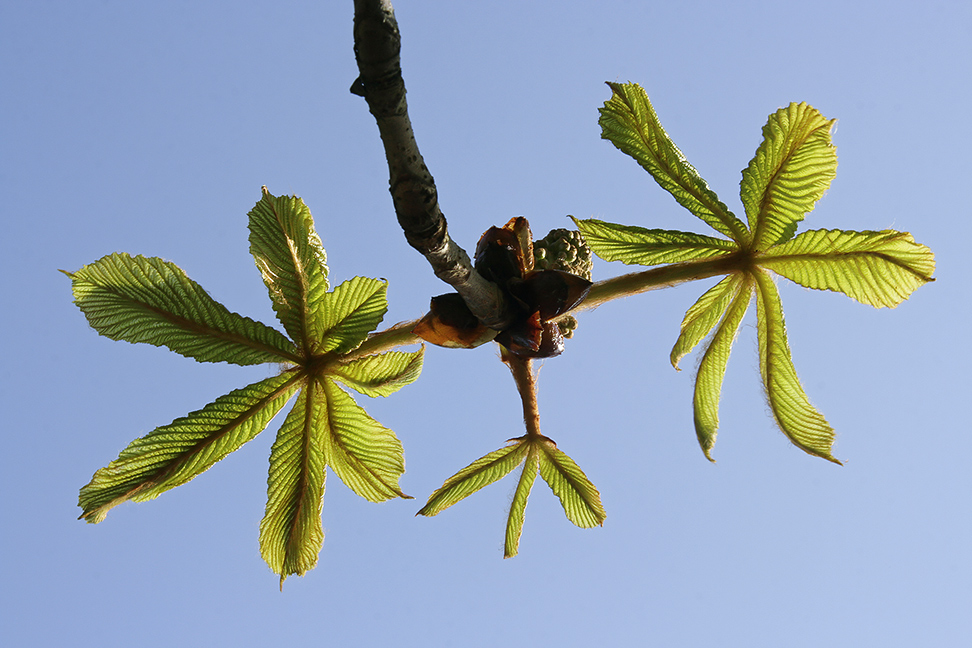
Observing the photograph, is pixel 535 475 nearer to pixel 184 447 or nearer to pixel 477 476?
→ pixel 477 476

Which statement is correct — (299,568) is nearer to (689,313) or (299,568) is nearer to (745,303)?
(689,313)

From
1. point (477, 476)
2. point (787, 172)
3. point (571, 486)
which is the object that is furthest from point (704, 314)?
point (477, 476)

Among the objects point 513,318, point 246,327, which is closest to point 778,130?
point 513,318

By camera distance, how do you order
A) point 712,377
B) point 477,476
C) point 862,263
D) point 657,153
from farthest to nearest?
point 477,476 → point 712,377 → point 657,153 → point 862,263

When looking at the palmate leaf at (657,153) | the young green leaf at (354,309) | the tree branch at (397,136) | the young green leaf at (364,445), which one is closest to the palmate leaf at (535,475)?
the young green leaf at (364,445)

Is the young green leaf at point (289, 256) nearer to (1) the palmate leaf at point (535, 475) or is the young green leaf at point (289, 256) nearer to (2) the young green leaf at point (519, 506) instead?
(1) the palmate leaf at point (535, 475)

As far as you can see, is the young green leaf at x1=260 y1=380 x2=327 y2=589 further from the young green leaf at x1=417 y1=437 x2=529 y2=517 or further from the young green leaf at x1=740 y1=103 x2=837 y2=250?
the young green leaf at x1=740 y1=103 x2=837 y2=250
